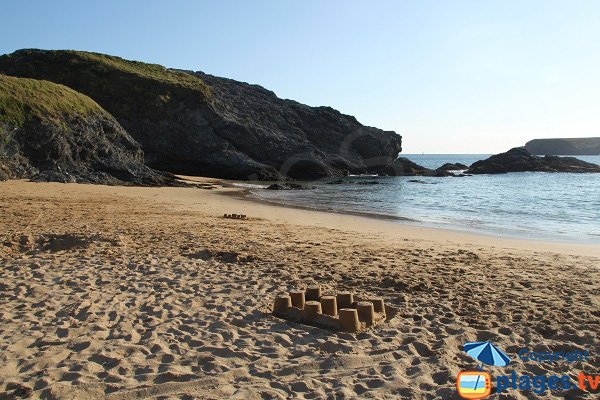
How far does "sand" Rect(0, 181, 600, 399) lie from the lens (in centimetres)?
377

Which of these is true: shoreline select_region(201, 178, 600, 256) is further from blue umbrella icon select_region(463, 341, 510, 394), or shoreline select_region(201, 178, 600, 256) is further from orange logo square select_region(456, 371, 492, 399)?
orange logo square select_region(456, 371, 492, 399)

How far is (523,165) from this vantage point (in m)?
71.7

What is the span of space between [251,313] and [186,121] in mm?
41013

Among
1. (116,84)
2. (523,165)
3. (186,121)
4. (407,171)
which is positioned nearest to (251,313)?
(186,121)

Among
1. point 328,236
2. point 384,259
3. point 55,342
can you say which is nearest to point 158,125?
point 328,236

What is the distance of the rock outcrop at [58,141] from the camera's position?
907 inches

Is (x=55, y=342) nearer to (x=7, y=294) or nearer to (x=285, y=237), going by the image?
(x=7, y=294)

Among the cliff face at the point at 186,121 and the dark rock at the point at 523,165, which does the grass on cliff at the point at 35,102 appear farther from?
the dark rock at the point at 523,165

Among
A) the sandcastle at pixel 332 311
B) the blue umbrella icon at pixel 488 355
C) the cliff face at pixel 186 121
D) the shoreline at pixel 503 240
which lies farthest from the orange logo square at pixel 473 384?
the cliff face at pixel 186 121

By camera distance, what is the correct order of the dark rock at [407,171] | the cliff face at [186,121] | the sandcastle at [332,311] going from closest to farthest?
the sandcastle at [332,311] < the cliff face at [186,121] < the dark rock at [407,171]

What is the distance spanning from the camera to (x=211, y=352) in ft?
14.1

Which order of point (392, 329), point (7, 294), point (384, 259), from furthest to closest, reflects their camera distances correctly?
point (384, 259)
point (7, 294)
point (392, 329)

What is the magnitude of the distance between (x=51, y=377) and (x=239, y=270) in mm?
3813
